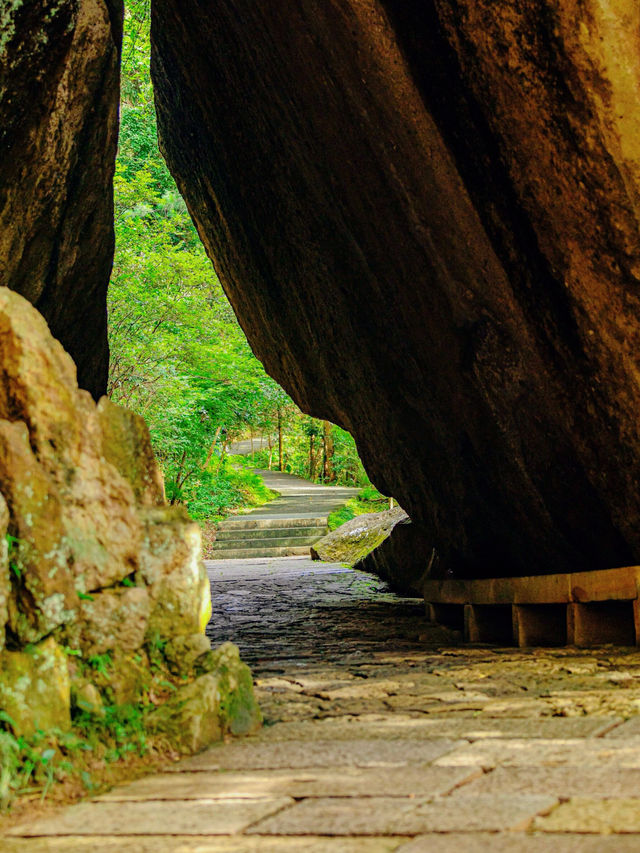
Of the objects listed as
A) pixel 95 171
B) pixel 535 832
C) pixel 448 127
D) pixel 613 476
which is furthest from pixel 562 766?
pixel 95 171

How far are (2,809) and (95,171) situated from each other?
633cm

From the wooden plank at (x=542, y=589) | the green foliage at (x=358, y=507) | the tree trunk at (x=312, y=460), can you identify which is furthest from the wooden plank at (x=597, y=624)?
the tree trunk at (x=312, y=460)

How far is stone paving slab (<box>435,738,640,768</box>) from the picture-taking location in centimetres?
272

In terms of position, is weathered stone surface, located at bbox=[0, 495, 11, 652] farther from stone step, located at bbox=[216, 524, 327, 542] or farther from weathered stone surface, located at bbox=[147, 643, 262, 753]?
stone step, located at bbox=[216, 524, 327, 542]

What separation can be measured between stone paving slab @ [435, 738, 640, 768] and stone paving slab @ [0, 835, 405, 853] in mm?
810

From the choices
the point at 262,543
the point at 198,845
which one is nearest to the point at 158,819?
the point at 198,845

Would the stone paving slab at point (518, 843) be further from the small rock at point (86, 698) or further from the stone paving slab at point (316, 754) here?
the small rock at point (86, 698)

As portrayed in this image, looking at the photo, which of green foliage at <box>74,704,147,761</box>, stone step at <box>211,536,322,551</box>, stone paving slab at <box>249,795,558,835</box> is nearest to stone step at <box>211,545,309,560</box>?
stone step at <box>211,536,322,551</box>

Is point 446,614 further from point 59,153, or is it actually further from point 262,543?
point 262,543

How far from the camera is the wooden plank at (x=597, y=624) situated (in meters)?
5.66

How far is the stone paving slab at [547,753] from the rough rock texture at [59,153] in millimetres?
4852

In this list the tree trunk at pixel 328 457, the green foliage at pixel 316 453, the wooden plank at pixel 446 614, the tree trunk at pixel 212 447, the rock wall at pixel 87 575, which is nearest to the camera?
the rock wall at pixel 87 575

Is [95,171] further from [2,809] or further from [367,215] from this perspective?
[2,809]

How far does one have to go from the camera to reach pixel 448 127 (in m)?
5.34
